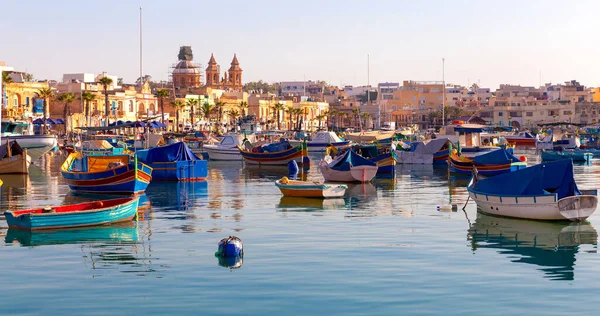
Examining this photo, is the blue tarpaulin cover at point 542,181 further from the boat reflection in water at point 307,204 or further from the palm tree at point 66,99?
the palm tree at point 66,99

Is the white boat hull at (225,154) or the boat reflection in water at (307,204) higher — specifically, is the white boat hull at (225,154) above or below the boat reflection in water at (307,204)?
above

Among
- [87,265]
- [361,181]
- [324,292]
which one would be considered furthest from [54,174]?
[324,292]

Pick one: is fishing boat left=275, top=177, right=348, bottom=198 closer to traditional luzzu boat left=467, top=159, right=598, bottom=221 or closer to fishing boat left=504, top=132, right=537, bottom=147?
traditional luzzu boat left=467, top=159, right=598, bottom=221

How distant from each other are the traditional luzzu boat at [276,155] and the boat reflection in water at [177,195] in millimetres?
16206

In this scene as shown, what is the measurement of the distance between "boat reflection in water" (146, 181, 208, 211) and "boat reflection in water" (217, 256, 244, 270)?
12993mm

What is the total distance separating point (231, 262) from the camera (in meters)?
22.4

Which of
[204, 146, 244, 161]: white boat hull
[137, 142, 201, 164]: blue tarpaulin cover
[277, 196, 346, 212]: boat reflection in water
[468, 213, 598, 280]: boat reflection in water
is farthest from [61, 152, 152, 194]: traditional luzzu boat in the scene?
[204, 146, 244, 161]: white boat hull

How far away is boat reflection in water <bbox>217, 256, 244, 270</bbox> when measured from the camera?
2195 cm

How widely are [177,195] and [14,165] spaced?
1781cm

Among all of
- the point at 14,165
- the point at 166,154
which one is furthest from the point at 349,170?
the point at 14,165

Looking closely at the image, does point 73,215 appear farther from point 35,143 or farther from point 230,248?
point 35,143

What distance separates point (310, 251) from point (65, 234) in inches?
333

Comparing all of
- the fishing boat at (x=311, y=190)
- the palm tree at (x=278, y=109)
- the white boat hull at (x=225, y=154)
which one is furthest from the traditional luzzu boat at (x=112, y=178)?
the palm tree at (x=278, y=109)

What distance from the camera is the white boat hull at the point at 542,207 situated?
29.3 meters
